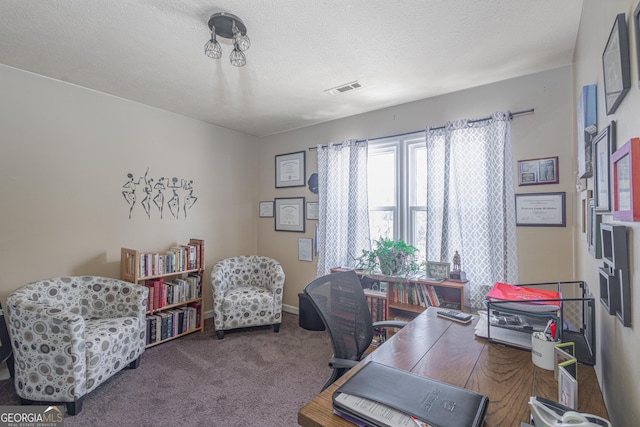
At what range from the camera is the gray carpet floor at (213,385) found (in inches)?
77.9

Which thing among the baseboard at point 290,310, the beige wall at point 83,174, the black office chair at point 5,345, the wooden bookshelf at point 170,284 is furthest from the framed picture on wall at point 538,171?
the black office chair at point 5,345

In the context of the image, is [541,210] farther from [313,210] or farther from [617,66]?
[313,210]

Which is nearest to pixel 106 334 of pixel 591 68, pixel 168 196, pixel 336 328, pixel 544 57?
pixel 168 196

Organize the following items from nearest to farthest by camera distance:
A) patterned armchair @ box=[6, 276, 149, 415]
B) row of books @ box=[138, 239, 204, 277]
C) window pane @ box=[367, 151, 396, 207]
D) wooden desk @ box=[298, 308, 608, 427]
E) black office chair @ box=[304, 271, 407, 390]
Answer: wooden desk @ box=[298, 308, 608, 427]
black office chair @ box=[304, 271, 407, 390]
patterned armchair @ box=[6, 276, 149, 415]
row of books @ box=[138, 239, 204, 277]
window pane @ box=[367, 151, 396, 207]

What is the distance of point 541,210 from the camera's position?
2.44 meters

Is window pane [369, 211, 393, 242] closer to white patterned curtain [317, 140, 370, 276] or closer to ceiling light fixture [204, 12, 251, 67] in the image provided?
white patterned curtain [317, 140, 370, 276]

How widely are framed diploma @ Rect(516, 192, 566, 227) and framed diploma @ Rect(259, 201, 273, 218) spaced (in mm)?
3079

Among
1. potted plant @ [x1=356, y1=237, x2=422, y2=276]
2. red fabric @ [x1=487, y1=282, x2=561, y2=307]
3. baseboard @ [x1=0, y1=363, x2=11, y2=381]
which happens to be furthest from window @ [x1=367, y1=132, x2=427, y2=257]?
baseboard @ [x1=0, y1=363, x2=11, y2=381]

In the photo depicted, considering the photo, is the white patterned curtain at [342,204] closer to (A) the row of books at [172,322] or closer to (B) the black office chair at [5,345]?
(A) the row of books at [172,322]

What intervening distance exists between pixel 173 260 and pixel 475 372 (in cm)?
304

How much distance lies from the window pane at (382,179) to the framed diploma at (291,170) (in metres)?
0.97

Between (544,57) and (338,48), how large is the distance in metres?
1.60

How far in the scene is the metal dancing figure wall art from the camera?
124 inches

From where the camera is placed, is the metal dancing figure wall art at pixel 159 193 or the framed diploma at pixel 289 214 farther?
the framed diploma at pixel 289 214
